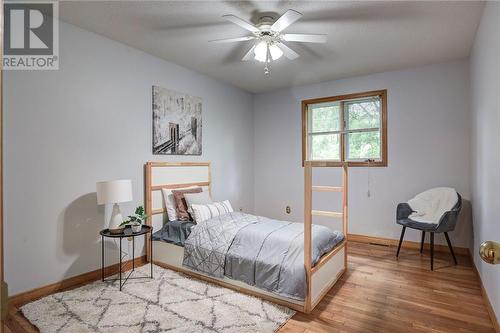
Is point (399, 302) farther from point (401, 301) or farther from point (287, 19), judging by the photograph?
point (287, 19)

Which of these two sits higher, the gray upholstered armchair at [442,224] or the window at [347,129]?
the window at [347,129]

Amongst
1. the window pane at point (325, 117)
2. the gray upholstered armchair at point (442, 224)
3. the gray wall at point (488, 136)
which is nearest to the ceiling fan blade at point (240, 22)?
the gray wall at point (488, 136)

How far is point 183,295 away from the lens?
252 cm

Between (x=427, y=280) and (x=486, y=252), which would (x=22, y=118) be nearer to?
(x=486, y=252)

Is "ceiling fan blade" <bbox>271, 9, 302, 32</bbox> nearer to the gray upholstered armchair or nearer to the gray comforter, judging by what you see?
the gray comforter

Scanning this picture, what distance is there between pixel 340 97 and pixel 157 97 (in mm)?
2786

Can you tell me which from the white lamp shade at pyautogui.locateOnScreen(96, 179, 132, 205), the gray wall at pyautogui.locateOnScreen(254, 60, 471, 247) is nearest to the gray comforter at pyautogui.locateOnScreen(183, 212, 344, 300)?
the white lamp shade at pyautogui.locateOnScreen(96, 179, 132, 205)

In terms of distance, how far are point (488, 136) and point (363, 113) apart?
2.14 m

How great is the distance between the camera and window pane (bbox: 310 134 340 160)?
4.61m

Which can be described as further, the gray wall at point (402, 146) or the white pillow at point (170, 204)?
the gray wall at point (402, 146)

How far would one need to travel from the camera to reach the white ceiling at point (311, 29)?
2.44 meters

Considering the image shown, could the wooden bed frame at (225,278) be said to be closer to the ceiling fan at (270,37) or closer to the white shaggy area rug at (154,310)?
the white shaggy area rug at (154,310)

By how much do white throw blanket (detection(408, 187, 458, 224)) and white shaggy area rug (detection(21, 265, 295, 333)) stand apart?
2.39 meters

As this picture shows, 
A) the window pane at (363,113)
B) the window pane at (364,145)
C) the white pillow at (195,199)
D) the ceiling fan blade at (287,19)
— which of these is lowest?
the white pillow at (195,199)
